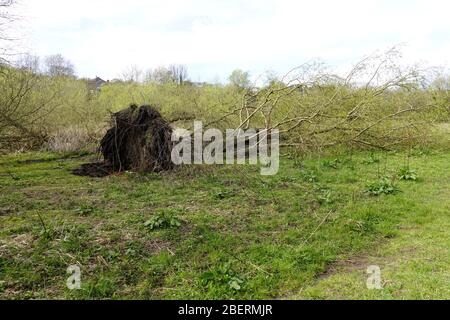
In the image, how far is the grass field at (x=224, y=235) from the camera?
3623mm

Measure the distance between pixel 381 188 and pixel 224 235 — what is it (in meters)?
3.59

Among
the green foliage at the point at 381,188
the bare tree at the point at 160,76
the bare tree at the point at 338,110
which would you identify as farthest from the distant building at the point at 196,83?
the green foliage at the point at 381,188

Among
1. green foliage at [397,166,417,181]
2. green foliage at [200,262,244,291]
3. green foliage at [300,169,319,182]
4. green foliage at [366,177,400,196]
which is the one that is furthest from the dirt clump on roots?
green foliage at [200,262,244,291]

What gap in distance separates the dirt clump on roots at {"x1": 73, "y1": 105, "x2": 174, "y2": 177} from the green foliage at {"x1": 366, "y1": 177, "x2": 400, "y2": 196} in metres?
4.36

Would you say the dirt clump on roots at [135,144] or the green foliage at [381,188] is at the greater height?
the dirt clump on roots at [135,144]

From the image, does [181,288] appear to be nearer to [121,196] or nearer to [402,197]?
[121,196]

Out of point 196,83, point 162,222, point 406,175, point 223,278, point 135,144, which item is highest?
point 196,83

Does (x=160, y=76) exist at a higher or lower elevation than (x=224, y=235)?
higher

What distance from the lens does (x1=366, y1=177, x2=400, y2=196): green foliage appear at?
693 cm

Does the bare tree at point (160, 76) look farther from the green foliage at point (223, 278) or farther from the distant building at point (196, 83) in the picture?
the green foliage at point (223, 278)

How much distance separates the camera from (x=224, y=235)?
4.91 metres

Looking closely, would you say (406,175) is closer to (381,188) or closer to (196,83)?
(381,188)

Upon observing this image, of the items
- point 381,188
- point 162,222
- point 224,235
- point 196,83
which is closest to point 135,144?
point 162,222

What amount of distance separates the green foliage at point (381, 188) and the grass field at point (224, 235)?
24 mm
